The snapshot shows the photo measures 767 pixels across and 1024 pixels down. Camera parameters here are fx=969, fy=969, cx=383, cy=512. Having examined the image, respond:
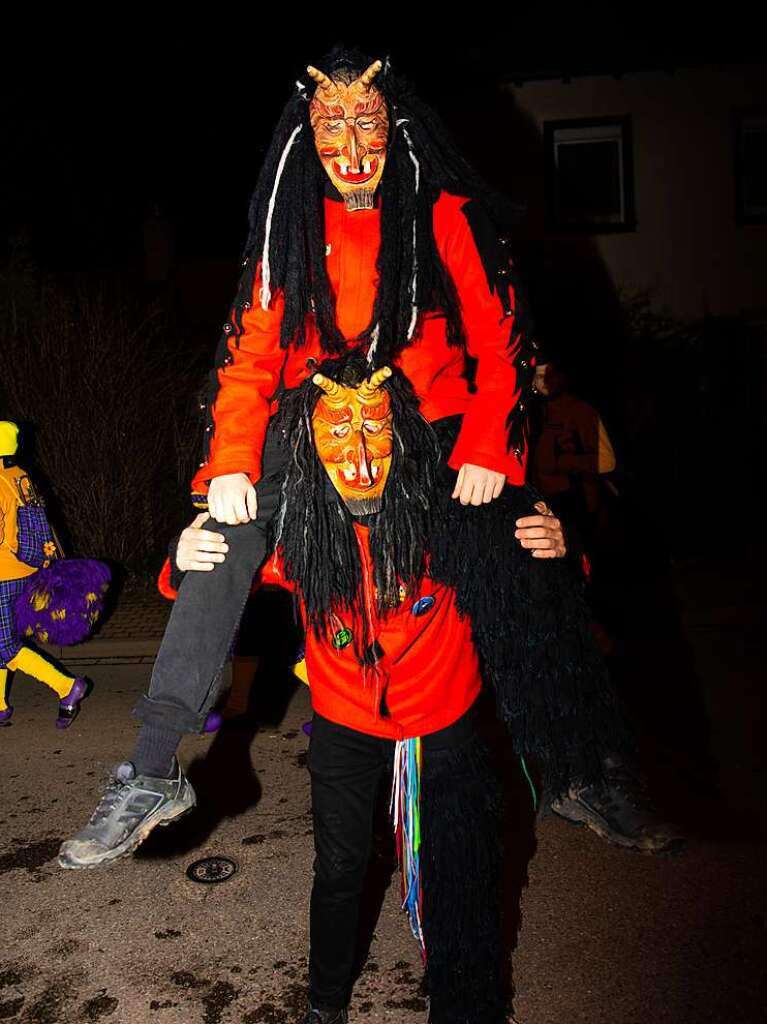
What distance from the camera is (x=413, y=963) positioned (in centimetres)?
315

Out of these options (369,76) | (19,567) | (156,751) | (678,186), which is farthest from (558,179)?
(156,751)

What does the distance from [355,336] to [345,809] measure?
1178 mm

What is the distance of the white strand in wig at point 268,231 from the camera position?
95.7 inches

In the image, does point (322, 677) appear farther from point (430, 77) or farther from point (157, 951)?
point (430, 77)

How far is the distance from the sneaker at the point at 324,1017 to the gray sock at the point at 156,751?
84 cm

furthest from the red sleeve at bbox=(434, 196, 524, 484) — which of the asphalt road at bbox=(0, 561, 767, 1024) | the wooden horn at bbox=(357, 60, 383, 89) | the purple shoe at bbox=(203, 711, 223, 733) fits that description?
the purple shoe at bbox=(203, 711, 223, 733)

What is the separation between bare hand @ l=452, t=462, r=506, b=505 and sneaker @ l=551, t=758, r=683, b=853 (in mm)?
731

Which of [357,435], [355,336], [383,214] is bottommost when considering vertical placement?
[357,435]

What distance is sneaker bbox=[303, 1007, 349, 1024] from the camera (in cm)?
260

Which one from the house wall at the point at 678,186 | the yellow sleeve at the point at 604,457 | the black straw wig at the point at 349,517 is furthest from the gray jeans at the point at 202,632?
the house wall at the point at 678,186

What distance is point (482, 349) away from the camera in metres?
2.45

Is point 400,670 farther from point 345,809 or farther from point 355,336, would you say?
point 355,336

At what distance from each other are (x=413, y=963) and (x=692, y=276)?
11974 mm

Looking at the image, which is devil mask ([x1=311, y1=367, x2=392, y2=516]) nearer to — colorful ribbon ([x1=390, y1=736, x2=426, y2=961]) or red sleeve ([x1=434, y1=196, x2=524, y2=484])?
red sleeve ([x1=434, y1=196, x2=524, y2=484])
